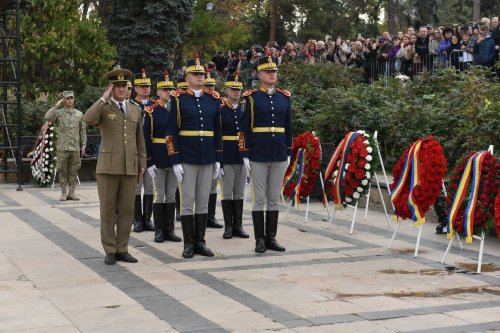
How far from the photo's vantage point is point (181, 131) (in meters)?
10.8

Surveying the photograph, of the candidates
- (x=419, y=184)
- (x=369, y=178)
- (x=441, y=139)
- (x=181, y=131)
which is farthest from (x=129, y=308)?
(x=441, y=139)

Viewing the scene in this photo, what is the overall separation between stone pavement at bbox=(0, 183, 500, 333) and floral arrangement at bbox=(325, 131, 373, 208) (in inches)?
20.9

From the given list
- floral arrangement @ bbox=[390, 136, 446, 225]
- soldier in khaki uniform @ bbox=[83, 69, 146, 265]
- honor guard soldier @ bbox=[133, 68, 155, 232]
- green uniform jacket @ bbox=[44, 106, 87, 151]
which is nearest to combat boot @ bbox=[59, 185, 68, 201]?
green uniform jacket @ bbox=[44, 106, 87, 151]

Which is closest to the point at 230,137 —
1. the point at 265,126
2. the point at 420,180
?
the point at 265,126

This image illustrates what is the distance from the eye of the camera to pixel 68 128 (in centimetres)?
1697

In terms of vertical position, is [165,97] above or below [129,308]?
above

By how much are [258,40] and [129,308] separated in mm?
44146

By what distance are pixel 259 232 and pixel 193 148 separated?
1.35 meters

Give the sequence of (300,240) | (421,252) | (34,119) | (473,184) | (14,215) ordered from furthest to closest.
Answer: (34,119)
(14,215)
(300,240)
(421,252)
(473,184)

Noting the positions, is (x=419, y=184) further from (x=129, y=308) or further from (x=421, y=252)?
(x=129, y=308)

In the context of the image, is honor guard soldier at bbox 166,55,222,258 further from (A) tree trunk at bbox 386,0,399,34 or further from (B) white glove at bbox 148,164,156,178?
(A) tree trunk at bbox 386,0,399,34

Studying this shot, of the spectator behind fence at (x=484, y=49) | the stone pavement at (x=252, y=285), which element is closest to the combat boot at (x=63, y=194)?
the stone pavement at (x=252, y=285)

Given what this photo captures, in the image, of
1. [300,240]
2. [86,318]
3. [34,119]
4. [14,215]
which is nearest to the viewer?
[86,318]

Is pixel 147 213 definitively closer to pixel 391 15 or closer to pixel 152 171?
pixel 152 171
